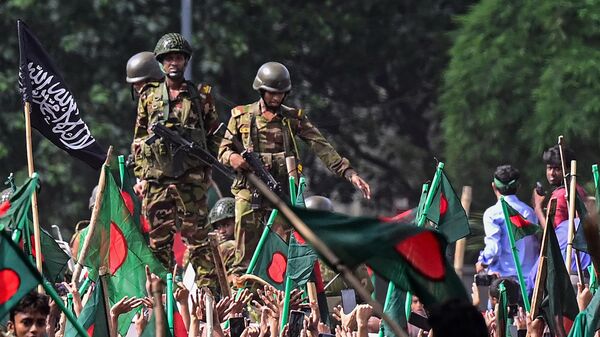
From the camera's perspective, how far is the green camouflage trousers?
45.4 feet

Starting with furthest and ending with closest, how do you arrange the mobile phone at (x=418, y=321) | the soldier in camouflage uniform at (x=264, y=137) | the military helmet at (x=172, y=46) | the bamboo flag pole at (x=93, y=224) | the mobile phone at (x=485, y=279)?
the soldier in camouflage uniform at (x=264, y=137), the mobile phone at (x=485, y=279), the military helmet at (x=172, y=46), the mobile phone at (x=418, y=321), the bamboo flag pole at (x=93, y=224)

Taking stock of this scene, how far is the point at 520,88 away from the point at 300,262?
958 cm

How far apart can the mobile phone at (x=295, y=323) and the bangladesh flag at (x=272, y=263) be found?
1.71 metres

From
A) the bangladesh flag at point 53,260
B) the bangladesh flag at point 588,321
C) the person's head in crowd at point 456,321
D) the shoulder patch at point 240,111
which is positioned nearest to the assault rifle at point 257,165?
the shoulder patch at point 240,111

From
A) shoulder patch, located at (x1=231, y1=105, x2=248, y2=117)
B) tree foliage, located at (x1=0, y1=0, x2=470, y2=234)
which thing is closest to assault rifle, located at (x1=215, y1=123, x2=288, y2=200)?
shoulder patch, located at (x1=231, y1=105, x2=248, y2=117)

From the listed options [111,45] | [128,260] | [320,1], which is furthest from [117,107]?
[128,260]

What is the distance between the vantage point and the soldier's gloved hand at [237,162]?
1392 centimetres

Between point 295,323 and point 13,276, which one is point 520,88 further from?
point 13,276

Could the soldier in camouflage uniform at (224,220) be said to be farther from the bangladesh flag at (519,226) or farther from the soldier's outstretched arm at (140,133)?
the bangladesh flag at (519,226)

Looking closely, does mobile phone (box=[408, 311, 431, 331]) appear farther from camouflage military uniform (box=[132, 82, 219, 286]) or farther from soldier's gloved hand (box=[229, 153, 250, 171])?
soldier's gloved hand (box=[229, 153, 250, 171])

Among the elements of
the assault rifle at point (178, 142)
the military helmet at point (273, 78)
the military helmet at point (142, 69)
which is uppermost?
Answer: the military helmet at point (142, 69)

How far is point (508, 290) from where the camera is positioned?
44.6ft

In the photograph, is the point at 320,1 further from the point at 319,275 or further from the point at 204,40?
the point at 319,275

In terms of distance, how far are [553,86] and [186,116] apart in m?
8.44
